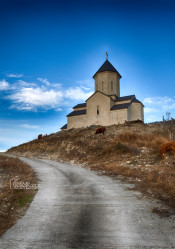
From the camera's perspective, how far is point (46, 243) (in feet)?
12.5

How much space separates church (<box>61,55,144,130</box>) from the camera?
3794cm

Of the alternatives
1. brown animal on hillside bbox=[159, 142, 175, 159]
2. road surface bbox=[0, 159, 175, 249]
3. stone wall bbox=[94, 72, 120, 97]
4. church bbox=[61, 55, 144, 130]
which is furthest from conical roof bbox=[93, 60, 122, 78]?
road surface bbox=[0, 159, 175, 249]

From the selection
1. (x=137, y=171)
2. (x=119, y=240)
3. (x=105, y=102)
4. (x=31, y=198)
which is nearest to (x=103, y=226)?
(x=119, y=240)

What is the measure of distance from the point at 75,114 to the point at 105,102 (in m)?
7.28

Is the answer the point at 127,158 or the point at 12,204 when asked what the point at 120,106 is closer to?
the point at 127,158

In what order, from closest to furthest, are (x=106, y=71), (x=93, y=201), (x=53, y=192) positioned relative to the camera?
1. (x=93, y=201)
2. (x=53, y=192)
3. (x=106, y=71)

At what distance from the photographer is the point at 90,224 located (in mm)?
4668

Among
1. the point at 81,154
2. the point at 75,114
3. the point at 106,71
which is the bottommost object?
the point at 81,154

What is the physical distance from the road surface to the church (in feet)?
102

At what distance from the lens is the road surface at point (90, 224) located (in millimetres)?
3803

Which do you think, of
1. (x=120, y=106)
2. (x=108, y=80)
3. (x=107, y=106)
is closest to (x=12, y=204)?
(x=120, y=106)

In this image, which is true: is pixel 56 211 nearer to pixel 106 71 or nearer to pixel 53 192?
pixel 53 192

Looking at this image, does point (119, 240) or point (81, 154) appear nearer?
point (119, 240)

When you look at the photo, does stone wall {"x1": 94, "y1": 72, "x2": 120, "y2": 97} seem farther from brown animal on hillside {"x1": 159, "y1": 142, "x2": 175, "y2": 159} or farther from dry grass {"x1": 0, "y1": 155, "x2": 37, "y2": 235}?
dry grass {"x1": 0, "y1": 155, "x2": 37, "y2": 235}
